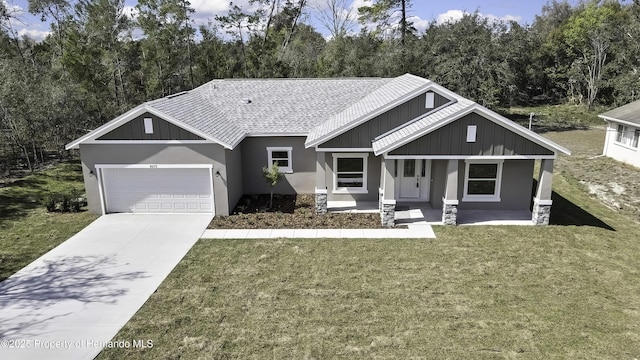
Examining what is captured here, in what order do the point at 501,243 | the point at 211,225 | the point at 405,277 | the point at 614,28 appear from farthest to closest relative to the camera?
1. the point at 614,28
2. the point at 211,225
3. the point at 501,243
4. the point at 405,277

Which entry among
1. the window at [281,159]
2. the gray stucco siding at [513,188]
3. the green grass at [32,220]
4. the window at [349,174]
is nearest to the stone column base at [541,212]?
the gray stucco siding at [513,188]

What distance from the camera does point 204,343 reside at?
9.49 metres

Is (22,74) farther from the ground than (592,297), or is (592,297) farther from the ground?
(22,74)

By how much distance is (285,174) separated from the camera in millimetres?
19688

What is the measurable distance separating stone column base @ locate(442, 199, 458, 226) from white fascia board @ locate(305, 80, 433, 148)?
411 centimetres

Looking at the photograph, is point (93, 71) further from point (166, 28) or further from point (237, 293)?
point (237, 293)

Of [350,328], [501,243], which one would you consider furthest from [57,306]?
[501,243]

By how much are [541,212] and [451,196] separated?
11.0ft

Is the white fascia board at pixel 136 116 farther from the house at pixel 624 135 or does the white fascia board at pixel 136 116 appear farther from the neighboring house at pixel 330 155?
the house at pixel 624 135

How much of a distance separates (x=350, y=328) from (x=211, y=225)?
804 cm

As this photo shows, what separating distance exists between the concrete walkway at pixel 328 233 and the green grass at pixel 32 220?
5.22 meters

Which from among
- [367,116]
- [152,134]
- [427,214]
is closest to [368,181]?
[427,214]

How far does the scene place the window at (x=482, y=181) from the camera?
17219 millimetres

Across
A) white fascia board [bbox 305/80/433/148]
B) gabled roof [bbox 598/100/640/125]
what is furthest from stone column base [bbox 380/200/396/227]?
gabled roof [bbox 598/100/640/125]
